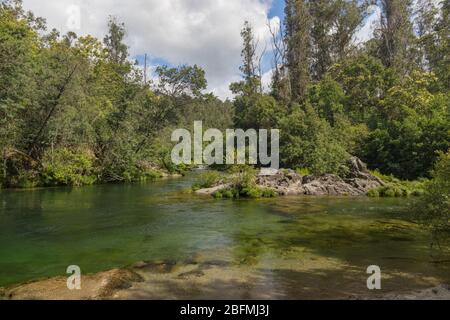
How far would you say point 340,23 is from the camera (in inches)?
1941

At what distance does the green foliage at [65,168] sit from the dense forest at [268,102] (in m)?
0.10

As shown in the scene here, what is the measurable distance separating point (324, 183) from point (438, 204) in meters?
16.3

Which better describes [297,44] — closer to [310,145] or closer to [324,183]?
[310,145]

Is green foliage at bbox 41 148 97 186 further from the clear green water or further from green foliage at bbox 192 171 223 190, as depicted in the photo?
green foliage at bbox 192 171 223 190

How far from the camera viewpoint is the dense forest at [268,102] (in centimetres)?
2659

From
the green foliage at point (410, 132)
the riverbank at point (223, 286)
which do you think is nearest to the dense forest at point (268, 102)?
the green foliage at point (410, 132)

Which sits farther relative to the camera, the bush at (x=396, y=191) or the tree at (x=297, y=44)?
the tree at (x=297, y=44)

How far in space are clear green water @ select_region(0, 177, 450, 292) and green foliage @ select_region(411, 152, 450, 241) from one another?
42.5 inches

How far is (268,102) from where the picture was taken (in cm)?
4350

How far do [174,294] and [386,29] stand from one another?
149 ft

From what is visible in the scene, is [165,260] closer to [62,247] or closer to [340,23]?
[62,247]

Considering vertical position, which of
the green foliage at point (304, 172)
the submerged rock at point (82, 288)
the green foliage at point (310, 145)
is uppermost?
the green foliage at point (310, 145)

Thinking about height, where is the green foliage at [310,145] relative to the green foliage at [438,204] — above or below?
above

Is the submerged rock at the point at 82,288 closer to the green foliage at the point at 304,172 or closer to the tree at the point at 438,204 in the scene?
the tree at the point at 438,204
